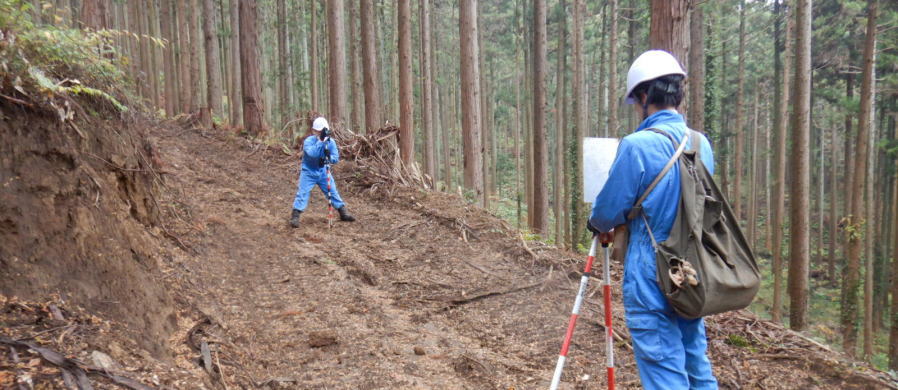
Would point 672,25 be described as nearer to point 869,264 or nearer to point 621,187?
point 621,187

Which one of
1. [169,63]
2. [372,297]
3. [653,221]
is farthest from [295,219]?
[169,63]

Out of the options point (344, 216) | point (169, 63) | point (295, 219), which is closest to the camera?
point (295, 219)

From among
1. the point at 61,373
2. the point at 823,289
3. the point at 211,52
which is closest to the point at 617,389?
the point at 61,373

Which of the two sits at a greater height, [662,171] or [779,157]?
[662,171]

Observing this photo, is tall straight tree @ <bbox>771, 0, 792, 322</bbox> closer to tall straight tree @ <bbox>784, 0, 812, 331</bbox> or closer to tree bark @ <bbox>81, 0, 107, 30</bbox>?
tall straight tree @ <bbox>784, 0, 812, 331</bbox>

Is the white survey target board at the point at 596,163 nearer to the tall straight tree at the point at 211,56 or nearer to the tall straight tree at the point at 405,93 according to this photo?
the tall straight tree at the point at 405,93

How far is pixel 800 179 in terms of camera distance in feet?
35.3

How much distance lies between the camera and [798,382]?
399cm

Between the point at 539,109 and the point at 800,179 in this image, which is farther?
the point at 539,109

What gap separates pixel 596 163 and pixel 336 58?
1244 centimetres

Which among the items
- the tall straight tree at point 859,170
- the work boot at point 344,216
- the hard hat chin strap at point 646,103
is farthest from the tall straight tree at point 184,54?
the tall straight tree at point 859,170

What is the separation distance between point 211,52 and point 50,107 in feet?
53.0

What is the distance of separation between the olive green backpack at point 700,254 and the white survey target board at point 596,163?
603 millimetres

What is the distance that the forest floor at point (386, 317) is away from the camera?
3.72 meters
